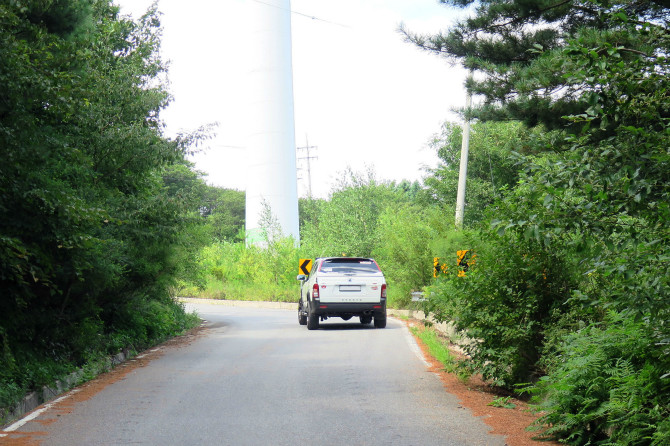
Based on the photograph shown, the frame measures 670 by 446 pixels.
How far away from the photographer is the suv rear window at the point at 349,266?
823 inches

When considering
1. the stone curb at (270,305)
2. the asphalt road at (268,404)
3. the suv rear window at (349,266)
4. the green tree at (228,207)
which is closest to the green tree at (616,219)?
the asphalt road at (268,404)

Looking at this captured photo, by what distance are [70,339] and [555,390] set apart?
813 centimetres

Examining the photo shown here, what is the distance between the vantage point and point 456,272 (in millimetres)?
10648

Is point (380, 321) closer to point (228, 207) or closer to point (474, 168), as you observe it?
point (474, 168)

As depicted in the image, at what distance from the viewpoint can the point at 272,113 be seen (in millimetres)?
51969

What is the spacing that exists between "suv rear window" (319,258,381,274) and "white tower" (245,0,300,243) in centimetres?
2972

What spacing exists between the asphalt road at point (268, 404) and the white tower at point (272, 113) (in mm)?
37328

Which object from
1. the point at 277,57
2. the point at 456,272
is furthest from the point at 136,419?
the point at 277,57

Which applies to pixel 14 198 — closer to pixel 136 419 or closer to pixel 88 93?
pixel 88 93

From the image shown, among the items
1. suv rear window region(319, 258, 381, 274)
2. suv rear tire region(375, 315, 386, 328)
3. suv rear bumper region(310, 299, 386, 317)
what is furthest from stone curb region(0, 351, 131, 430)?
suv rear tire region(375, 315, 386, 328)

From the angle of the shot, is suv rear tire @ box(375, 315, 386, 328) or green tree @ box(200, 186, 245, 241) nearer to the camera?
suv rear tire @ box(375, 315, 386, 328)

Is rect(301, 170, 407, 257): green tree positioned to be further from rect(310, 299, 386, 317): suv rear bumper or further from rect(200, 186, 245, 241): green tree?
rect(200, 186, 245, 241): green tree

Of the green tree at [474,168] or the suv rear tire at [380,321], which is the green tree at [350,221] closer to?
the green tree at [474,168]

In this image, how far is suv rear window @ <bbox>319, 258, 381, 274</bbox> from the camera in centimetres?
2091
